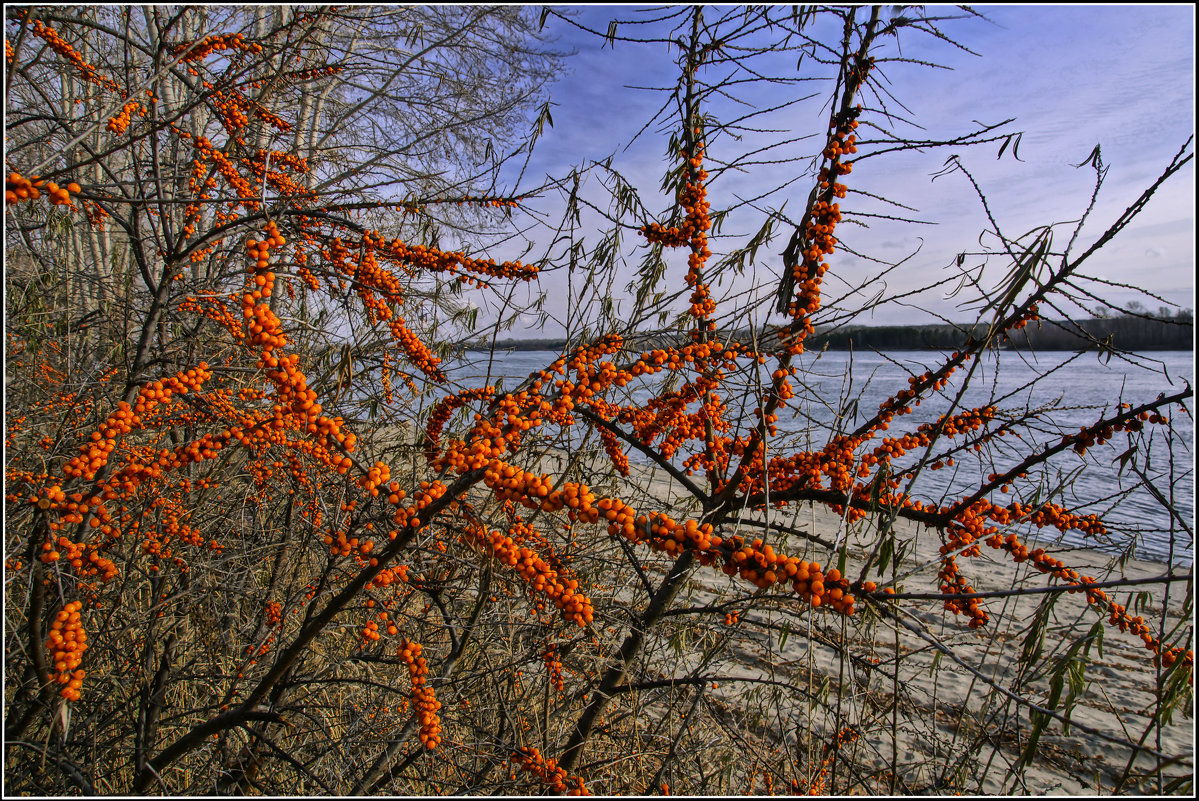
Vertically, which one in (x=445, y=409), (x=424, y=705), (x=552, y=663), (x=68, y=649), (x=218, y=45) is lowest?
(x=552, y=663)

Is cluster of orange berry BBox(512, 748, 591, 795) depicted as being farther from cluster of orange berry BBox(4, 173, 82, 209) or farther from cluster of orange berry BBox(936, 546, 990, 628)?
cluster of orange berry BBox(4, 173, 82, 209)

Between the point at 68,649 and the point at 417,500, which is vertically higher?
the point at 417,500

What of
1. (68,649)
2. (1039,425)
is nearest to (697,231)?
(68,649)

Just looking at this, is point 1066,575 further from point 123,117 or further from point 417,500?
point 123,117

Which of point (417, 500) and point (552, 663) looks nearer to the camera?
point (417, 500)

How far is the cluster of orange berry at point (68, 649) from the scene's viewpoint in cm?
180

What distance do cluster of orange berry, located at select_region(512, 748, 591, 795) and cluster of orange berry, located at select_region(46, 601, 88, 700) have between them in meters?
1.61

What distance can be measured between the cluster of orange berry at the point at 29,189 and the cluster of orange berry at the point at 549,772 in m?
2.62

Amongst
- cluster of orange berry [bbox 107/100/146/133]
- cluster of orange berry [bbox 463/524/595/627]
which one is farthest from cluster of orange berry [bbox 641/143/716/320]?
cluster of orange berry [bbox 107/100/146/133]

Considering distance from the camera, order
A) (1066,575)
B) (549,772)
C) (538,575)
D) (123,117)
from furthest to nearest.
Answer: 1. (123,117)
2. (549,772)
3. (1066,575)
4. (538,575)

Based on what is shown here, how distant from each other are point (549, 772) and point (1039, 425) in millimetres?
7250

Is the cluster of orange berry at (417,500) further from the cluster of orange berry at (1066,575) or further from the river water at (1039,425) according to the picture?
the cluster of orange berry at (1066,575)

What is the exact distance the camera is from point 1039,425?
22.2ft

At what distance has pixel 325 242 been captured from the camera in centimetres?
296
